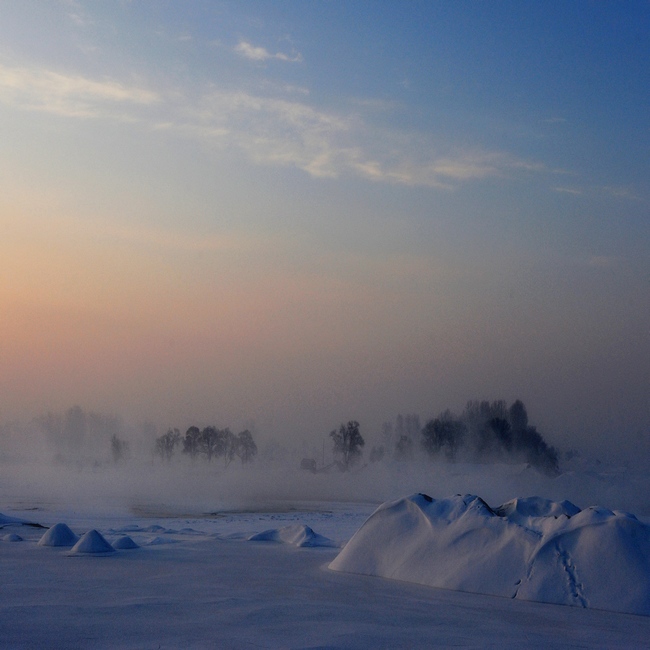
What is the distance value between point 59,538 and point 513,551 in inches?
359

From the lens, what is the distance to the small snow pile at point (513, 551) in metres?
8.42

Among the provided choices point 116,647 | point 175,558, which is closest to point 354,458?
point 175,558

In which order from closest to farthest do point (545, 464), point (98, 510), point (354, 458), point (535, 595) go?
point (535, 595) → point (98, 510) → point (545, 464) → point (354, 458)

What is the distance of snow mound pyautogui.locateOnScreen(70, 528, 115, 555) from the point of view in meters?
12.3

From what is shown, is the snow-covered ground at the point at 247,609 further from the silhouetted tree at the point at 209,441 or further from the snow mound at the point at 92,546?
the silhouetted tree at the point at 209,441

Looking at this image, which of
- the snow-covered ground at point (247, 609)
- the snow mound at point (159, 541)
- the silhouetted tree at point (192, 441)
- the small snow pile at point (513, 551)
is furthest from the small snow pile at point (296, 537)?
the silhouetted tree at point (192, 441)

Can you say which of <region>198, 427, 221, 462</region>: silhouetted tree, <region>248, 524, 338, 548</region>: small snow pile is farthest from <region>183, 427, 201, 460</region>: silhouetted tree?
<region>248, 524, 338, 548</region>: small snow pile

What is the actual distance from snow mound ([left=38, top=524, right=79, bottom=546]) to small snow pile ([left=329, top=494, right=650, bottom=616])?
19.5 feet

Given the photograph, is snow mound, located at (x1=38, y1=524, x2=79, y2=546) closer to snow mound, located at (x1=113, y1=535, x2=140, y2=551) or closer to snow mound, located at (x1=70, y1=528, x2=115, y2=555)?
snow mound, located at (x1=113, y1=535, x2=140, y2=551)

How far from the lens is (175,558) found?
1239cm

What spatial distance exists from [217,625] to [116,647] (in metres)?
1.28

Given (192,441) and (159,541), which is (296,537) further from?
(192,441)

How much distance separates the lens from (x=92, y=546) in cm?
1235

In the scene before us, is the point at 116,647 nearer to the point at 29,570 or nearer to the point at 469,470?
the point at 29,570
